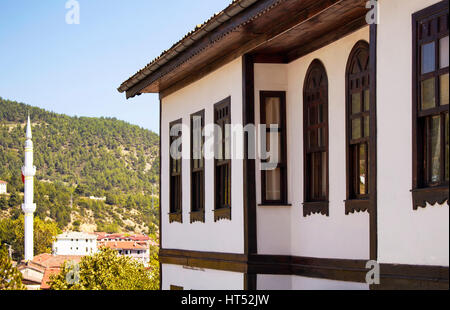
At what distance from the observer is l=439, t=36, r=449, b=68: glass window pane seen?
7.53 metres

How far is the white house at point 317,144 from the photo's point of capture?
7781 millimetres

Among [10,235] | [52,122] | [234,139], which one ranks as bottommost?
[10,235]

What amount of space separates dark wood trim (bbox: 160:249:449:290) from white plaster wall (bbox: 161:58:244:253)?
0.20 m

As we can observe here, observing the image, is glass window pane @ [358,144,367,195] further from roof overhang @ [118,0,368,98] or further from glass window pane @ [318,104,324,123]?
roof overhang @ [118,0,368,98]

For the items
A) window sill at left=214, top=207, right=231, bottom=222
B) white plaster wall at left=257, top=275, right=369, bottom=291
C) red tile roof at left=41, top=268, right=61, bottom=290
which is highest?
window sill at left=214, top=207, right=231, bottom=222

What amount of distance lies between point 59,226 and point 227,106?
15520cm

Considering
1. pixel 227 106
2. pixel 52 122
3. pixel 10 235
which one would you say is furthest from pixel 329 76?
pixel 52 122

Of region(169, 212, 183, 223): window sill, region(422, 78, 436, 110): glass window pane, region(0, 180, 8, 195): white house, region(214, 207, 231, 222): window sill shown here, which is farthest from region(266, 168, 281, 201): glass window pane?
region(0, 180, 8, 195): white house

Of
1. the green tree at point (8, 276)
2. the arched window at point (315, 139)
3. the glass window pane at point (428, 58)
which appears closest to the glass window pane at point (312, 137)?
the arched window at point (315, 139)

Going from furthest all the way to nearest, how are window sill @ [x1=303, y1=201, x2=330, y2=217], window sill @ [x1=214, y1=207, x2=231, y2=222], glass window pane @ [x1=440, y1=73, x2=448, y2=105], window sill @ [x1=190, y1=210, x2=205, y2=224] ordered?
window sill @ [x1=190, y1=210, x2=205, y2=224] < window sill @ [x1=214, y1=207, x2=231, y2=222] < window sill @ [x1=303, y1=201, x2=330, y2=217] < glass window pane @ [x1=440, y1=73, x2=448, y2=105]

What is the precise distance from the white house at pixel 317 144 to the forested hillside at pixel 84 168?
14946 cm

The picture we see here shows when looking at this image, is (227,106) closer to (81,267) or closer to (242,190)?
(242,190)

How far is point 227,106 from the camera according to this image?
13375mm

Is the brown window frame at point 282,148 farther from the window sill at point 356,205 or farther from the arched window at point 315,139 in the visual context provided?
the window sill at point 356,205
